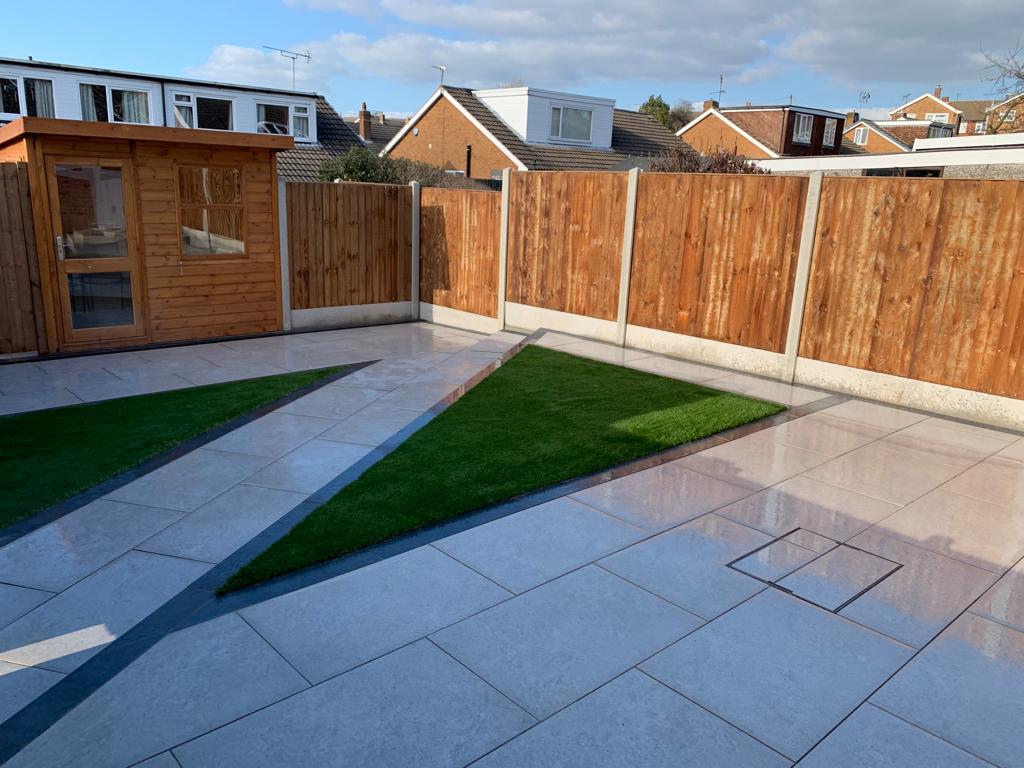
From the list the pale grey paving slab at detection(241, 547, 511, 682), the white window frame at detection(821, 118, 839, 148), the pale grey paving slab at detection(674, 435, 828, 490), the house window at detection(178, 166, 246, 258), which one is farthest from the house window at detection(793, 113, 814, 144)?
the pale grey paving slab at detection(241, 547, 511, 682)

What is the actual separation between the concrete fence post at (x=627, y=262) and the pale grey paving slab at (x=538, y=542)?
5.60 metres

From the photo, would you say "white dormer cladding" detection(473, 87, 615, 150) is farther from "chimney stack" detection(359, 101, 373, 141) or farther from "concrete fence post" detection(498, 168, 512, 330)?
"concrete fence post" detection(498, 168, 512, 330)

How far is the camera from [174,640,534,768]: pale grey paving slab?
116 inches

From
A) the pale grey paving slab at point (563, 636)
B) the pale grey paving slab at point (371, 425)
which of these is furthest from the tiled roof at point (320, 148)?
the pale grey paving slab at point (563, 636)

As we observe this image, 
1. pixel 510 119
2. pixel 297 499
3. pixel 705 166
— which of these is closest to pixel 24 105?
pixel 510 119

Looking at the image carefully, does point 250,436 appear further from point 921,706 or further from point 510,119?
point 510,119

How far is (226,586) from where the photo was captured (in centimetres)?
419

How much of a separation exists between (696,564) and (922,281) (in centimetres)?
486

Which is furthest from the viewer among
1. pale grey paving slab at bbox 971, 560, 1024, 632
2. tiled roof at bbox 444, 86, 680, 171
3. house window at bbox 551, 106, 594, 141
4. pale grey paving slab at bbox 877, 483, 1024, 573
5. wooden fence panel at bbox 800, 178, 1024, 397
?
house window at bbox 551, 106, 594, 141

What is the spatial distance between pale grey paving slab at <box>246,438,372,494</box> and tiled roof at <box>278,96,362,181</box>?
66.5 ft

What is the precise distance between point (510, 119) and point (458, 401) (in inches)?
1037

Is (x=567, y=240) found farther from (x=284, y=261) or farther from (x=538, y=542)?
(x=538, y=542)

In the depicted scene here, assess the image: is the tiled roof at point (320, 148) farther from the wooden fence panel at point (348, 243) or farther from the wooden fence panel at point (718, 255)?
the wooden fence panel at point (718, 255)

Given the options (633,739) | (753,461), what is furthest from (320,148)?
(633,739)
